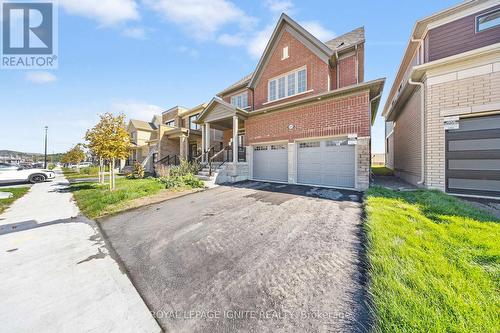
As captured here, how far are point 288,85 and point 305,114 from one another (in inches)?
128

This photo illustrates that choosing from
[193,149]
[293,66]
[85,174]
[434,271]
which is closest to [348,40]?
[293,66]

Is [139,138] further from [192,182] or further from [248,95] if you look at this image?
[192,182]

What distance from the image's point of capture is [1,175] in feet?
41.2

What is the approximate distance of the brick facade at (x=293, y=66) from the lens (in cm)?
1059

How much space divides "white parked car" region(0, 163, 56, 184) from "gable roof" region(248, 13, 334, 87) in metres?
18.3

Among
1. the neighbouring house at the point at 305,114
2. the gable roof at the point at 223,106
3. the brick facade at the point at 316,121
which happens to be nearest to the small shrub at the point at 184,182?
the neighbouring house at the point at 305,114

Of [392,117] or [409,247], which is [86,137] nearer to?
[409,247]

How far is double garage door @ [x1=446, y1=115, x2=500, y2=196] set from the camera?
628 centimetres

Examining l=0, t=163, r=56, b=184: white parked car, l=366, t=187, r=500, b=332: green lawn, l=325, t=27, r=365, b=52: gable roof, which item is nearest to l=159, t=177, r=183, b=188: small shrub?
l=366, t=187, r=500, b=332: green lawn

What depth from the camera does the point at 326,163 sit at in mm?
9297

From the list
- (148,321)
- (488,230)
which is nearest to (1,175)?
(148,321)

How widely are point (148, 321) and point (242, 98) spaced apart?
15.7 metres

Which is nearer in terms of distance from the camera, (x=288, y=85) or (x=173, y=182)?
(x=173, y=182)

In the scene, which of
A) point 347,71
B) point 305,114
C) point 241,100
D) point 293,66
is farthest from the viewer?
point 241,100
